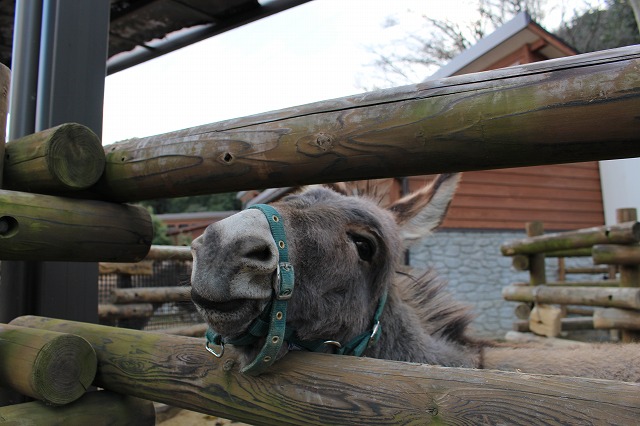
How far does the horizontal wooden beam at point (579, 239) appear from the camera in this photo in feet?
18.7

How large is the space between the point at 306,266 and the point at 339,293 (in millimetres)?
263

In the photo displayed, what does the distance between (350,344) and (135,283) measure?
21.4ft

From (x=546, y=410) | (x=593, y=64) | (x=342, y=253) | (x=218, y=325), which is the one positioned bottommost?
(x=546, y=410)

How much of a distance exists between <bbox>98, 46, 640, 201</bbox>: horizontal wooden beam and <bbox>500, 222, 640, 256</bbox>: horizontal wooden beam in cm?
537

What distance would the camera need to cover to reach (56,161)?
2066mm

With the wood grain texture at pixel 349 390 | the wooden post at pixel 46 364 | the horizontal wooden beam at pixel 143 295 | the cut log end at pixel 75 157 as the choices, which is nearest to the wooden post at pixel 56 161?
the cut log end at pixel 75 157

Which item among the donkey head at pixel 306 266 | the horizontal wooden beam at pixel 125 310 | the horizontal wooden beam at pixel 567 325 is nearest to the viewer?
the donkey head at pixel 306 266

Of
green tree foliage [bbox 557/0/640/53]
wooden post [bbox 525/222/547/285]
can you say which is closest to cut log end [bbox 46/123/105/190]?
wooden post [bbox 525/222/547/285]

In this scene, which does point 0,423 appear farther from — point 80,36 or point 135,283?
point 135,283

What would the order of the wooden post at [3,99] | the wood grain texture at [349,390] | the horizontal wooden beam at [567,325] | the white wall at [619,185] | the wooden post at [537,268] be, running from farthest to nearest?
the white wall at [619,185] → the horizontal wooden beam at [567,325] → the wooden post at [537,268] → the wooden post at [3,99] → the wood grain texture at [349,390]

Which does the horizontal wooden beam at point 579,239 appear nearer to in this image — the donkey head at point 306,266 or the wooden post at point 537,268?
the wooden post at point 537,268

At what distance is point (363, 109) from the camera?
1.55m

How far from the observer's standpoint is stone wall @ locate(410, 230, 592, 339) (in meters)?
Answer: 12.4

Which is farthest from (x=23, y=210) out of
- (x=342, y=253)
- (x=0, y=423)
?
(x=342, y=253)
